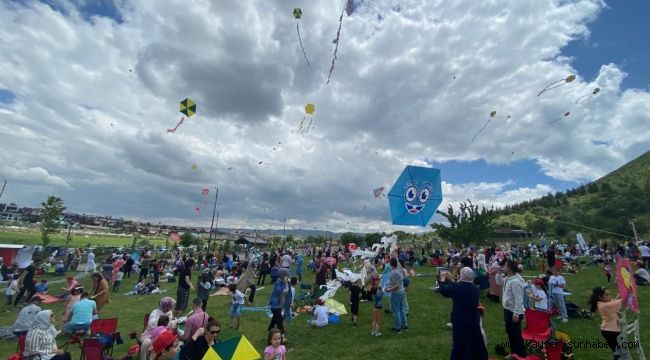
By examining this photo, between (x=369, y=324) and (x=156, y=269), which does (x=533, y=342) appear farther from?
(x=156, y=269)

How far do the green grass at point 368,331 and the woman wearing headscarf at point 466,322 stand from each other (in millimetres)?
2503

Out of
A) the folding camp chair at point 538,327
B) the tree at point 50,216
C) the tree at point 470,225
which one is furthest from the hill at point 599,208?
the tree at point 50,216

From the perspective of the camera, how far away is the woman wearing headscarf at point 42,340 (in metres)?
5.94

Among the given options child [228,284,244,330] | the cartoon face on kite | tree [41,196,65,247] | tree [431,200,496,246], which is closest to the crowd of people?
child [228,284,244,330]

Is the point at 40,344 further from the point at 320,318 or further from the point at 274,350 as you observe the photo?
the point at 320,318

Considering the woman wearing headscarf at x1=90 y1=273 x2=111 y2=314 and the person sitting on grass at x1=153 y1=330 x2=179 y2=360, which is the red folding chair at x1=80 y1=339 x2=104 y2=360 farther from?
the woman wearing headscarf at x1=90 y1=273 x2=111 y2=314

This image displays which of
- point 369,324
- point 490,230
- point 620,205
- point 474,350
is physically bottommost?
point 369,324

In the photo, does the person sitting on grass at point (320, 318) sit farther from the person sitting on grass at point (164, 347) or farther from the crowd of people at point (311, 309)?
the person sitting on grass at point (164, 347)

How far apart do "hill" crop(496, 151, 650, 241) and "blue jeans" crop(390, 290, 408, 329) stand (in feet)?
121

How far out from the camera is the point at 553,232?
65.1 metres

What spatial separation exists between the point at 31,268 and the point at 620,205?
86629 millimetres

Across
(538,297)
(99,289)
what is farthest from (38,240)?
(538,297)

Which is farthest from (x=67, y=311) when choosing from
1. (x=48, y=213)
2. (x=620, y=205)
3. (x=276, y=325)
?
(x=620, y=205)

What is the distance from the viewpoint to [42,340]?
239 inches
